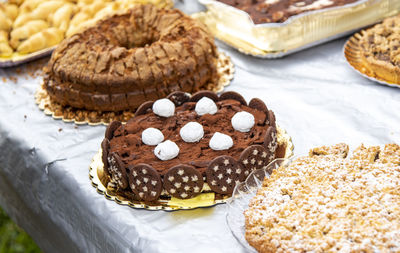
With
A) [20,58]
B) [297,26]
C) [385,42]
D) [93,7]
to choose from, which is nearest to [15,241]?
[20,58]

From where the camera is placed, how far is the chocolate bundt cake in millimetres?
1687

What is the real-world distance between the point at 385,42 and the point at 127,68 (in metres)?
0.98

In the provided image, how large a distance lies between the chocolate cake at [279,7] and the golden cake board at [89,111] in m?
0.23

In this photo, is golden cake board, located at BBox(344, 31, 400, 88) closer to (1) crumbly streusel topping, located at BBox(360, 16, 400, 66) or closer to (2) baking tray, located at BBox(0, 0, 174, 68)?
(1) crumbly streusel topping, located at BBox(360, 16, 400, 66)

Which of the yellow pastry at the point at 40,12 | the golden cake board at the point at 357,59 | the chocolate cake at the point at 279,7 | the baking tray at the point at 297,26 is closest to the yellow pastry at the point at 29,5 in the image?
the yellow pastry at the point at 40,12

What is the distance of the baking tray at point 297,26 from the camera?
1923 mm

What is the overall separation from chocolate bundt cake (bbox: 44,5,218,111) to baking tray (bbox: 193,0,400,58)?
23 cm

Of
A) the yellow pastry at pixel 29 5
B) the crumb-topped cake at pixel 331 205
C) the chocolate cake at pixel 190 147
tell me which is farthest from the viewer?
the yellow pastry at pixel 29 5

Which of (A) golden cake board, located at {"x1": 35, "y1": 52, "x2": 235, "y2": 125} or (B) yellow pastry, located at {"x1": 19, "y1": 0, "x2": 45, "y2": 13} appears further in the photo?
(B) yellow pastry, located at {"x1": 19, "y1": 0, "x2": 45, "y2": 13}

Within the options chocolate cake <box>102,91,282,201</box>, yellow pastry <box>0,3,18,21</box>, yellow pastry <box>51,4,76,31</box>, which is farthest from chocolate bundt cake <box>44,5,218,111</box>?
yellow pastry <box>0,3,18,21</box>

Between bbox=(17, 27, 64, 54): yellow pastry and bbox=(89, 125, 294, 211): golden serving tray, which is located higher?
bbox=(89, 125, 294, 211): golden serving tray

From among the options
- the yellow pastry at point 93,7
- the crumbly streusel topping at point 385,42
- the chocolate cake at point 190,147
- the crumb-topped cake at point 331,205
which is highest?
the crumbly streusel topping at point 385,42

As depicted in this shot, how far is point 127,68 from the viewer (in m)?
1.69

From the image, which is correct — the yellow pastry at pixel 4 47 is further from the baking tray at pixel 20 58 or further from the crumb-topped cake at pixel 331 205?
the crumb-topped cake at pixel 331 205
